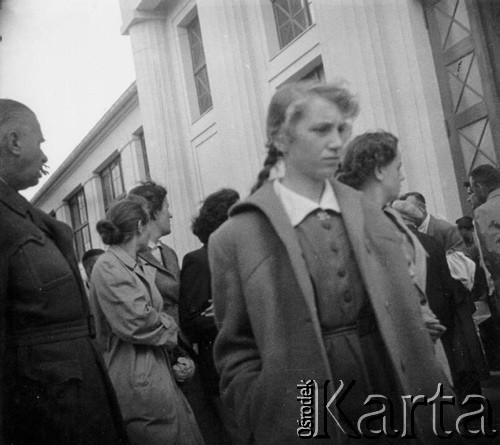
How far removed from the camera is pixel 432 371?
139 cm

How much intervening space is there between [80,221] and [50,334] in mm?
6859

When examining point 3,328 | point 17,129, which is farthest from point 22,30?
point 3,328

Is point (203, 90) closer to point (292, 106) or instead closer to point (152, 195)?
point (152, 195)

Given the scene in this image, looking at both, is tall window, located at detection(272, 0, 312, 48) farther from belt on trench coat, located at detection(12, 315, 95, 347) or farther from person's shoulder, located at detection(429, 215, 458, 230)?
belt on trench coat, located at detection(12, 315, 95, 347)

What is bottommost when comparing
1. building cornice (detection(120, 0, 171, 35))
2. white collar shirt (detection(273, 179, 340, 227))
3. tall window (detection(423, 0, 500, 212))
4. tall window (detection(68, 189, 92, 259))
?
white collar shirt (detection(273, 179, 340, 227))

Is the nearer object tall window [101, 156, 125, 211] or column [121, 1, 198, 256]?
column [121, 1, 198, 256]

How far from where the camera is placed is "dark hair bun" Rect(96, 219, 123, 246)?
8.46ft

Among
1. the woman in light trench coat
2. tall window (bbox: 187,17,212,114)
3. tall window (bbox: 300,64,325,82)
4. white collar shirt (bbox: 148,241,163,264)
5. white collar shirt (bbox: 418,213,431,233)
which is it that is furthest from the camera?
tall window (bbox: 187,17,212,114)

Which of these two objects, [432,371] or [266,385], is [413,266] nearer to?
[432,371]

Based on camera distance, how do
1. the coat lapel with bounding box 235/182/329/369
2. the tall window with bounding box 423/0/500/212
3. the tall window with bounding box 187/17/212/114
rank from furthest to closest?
the tall window with bounding box 187/17/212/114, the tall window with bounding box 423/0/500/212, the coat lapel with bounding box 235/182/329/369

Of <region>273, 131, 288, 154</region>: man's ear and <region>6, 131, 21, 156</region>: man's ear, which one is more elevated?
<region>6, 131, 21, 156</region>: man's ear

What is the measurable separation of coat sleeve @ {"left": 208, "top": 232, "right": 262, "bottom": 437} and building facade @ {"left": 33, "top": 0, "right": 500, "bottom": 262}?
2058mm

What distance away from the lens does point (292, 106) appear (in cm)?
145

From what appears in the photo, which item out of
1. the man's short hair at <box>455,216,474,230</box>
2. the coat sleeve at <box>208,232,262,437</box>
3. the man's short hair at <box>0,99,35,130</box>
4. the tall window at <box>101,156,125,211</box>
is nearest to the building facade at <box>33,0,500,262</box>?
the man's short hair at <box>455,216,474,230</box>
